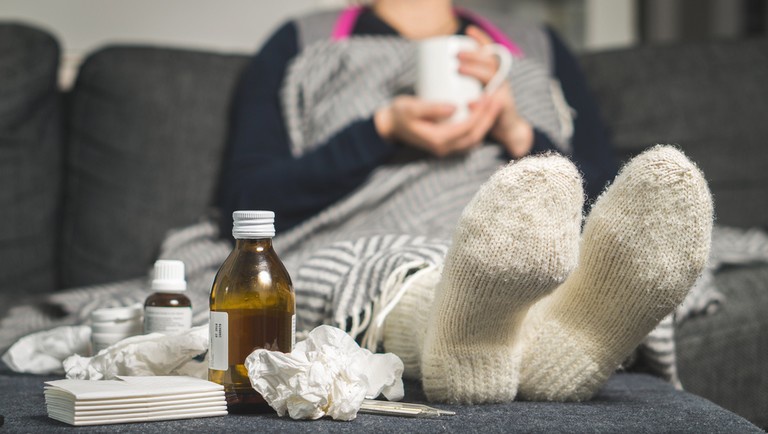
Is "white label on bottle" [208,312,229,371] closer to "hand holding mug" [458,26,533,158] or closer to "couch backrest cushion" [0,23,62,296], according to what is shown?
"hand holding mug" [458,26,533,158]

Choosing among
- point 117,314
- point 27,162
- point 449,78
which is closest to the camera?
point 117,314

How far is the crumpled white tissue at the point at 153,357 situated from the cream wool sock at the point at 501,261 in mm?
202

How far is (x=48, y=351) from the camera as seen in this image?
82 centimetres

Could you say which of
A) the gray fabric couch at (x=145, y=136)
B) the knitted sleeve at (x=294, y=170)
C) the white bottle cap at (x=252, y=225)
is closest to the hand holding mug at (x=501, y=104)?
the knitted sleeve at (x=294, y=170)

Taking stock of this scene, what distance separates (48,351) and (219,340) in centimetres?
33

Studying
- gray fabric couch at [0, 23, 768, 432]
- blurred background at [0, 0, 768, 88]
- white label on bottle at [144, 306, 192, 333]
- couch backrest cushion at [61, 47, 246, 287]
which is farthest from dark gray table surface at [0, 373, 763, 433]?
blurred background at [0, 0, 768, 88]

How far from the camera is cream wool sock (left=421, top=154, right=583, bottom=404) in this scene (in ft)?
1.91

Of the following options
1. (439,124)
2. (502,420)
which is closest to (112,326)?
(502,420)

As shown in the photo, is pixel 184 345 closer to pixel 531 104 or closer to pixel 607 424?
pixel 607 424

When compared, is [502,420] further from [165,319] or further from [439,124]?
[439,124]

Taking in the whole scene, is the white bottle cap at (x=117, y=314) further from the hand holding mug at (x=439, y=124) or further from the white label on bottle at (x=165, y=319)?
the hand holding mug at (x=439, y=124)

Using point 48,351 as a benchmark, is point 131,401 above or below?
above

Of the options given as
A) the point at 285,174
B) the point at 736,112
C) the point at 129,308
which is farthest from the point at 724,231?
the point at 129,308

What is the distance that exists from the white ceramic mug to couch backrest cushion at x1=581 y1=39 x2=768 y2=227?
53 centimetres
